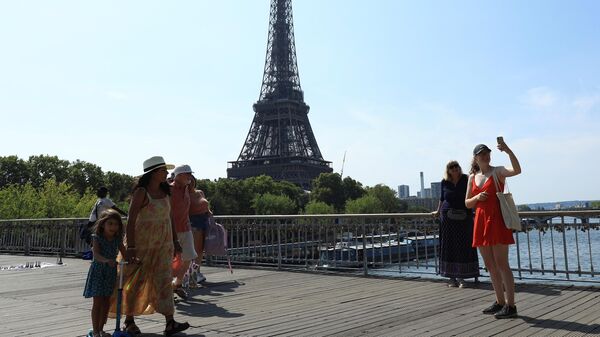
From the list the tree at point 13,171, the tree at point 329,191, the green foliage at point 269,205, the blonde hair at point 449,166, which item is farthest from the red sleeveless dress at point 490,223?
the tree at point 329,191

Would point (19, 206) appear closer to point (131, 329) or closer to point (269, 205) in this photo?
point (269, 205)

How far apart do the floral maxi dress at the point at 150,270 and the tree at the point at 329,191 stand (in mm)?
78274

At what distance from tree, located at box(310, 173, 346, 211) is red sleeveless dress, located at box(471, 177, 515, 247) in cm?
7782

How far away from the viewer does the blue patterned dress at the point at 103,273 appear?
4953 mm

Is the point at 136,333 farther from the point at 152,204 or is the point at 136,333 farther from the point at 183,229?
the point at 183,229

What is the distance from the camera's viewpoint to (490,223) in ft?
17.9

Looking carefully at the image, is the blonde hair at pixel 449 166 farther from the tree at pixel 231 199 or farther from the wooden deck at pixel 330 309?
the tree at pixel 231 199

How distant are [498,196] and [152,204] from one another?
11.8 feet

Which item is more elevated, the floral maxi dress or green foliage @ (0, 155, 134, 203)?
green foliage @ (0, 155, 134, 203)

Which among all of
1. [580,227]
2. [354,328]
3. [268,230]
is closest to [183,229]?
[354,328]

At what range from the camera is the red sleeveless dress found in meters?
5.41

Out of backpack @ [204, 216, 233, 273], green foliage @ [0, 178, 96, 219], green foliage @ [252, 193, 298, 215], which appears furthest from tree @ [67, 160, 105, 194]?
backpack @ [204, 216, 233, 273]

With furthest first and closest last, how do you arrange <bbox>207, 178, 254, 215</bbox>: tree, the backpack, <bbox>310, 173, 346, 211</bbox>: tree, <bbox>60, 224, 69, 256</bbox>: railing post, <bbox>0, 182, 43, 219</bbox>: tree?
<bbox>310, 173, 346, 211</bbox>: tree → <bbox>207, 178, 254, 215</bbox>: tree → <bbox>0, 182, 43, 219</bbox>: tree → <bbox>60, 224, 69, 256</bbox>: railing post → the backpack

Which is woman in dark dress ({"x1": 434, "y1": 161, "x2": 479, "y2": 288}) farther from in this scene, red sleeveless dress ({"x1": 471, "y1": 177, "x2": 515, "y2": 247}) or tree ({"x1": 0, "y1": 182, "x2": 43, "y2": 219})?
tree ({"x1": 0, "y1": 182, "x2": 43, "y2": 219})
